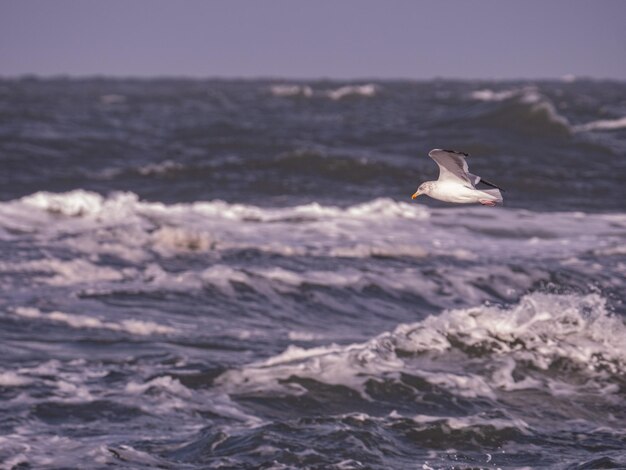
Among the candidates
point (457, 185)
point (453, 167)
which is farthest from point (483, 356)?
point (453, 167)

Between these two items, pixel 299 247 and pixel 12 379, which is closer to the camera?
pixel 12 379

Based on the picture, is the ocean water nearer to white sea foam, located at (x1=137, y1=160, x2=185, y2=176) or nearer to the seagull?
white sea foam, located at (x1=137, y1=160, x2=185, y2=176)

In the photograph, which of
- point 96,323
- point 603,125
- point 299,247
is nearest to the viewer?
point 96,323

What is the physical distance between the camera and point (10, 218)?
15320mm

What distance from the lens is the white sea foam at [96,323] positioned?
384 inches

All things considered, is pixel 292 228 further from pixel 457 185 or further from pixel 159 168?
pixel 457 185

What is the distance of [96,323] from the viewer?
32.6 ft

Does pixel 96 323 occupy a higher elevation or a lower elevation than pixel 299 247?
lower

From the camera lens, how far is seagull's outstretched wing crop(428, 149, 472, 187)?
5.97 m

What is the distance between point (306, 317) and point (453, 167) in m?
4.47

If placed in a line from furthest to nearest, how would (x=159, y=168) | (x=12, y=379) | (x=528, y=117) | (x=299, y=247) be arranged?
(x=528, y=117) → (x=159, y=168) → (x=299, y=247) → (x=12, y=379)

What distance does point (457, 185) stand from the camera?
6.27 meters

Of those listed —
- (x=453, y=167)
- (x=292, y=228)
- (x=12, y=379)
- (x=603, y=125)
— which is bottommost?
(x=12, y=379)

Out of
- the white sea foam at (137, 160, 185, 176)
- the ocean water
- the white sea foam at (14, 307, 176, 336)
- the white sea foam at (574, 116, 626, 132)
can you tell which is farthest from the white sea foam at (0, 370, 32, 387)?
the white sea foam at (574, 116, 626, 132)
